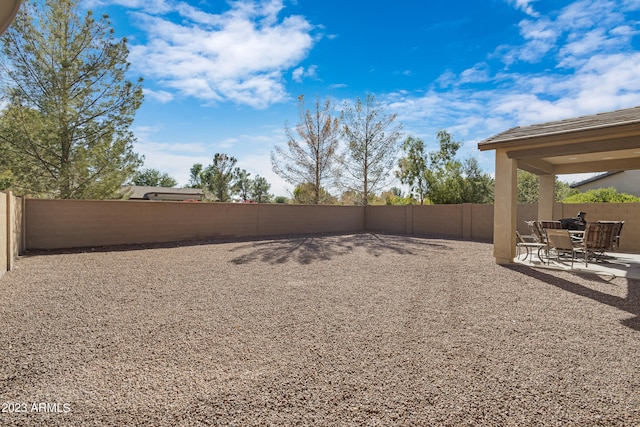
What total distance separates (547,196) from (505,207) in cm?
431

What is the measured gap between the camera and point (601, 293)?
15.7ft

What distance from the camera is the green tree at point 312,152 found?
66.6 ft

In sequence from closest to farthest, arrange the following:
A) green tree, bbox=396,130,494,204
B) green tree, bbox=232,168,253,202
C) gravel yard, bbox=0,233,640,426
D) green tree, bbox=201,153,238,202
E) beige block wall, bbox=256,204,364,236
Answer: gravel yard, bbox=0,233,640,426
beige block wall, bbox=256,204,364,236
green tree, bbox=396,130,494,204
green tree, bbox=201,153,238,202
green tree, bbox=232,168,253,202

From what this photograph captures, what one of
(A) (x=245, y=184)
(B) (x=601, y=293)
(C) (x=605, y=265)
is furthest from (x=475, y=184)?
(A) (x=245, y=184)

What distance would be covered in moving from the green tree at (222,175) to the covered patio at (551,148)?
26508mm

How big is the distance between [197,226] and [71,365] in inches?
383

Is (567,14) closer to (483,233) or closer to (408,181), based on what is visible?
(483,233)

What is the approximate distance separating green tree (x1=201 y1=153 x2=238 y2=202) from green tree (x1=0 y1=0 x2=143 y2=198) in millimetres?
18127

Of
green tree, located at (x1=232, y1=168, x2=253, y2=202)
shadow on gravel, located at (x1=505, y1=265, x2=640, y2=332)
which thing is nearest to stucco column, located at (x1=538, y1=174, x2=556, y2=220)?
shadow on gravel, located at (x1=505, y1=265, x2=640, y2=332)

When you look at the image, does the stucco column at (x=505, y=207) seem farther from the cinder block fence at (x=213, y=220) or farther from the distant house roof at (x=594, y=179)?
the distant house roof at (x=594, y=179)

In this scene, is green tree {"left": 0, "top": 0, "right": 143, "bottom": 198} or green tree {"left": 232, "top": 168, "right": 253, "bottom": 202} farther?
green tree {"left": 232, "top": 168, "right": 253, "bottom": 202}

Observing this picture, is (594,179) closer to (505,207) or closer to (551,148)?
(551,148)

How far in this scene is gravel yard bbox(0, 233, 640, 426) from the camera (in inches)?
77.3

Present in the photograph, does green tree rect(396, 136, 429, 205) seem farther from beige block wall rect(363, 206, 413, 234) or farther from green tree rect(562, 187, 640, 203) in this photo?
green tree rect(562, 187, 640, 203)
